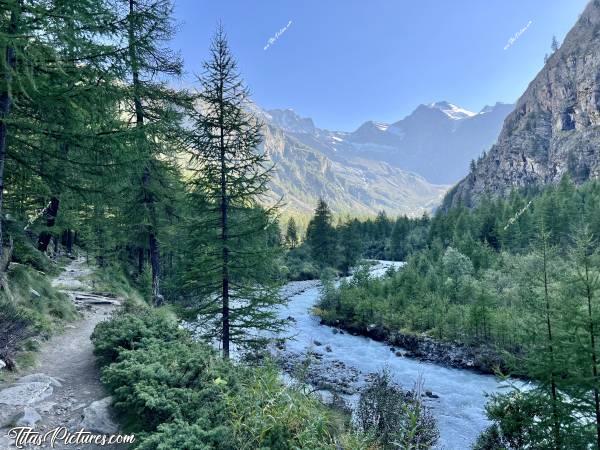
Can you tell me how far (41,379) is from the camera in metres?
7.00

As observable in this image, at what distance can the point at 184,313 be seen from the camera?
13047mm

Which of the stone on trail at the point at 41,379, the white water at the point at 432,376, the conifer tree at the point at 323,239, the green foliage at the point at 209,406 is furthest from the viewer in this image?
the conifer tree at the point at 323,239

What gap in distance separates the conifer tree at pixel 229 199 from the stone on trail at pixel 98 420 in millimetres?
6708

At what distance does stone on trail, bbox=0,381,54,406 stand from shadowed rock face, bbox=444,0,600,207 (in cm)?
13051

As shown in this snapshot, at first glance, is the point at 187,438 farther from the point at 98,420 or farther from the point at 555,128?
the point at 555,128

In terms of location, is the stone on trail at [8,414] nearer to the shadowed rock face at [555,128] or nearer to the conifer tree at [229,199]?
the conifer tree at [229,199]

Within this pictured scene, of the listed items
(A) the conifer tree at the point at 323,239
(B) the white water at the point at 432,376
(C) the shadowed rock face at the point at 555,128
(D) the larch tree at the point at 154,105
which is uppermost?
(C) the shadowed rock face at the point at 555,128

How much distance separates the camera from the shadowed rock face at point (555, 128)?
385 ft

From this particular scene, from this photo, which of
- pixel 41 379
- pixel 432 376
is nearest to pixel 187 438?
pixel 41 379

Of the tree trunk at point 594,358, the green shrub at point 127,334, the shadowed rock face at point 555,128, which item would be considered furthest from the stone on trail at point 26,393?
the shadowed rock face at point 555,128

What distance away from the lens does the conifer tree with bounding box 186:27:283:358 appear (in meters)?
12.9

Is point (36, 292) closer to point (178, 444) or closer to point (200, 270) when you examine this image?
point (200, 270)

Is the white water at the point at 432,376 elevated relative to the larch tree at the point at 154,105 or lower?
lower

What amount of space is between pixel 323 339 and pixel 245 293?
58.1 feet
